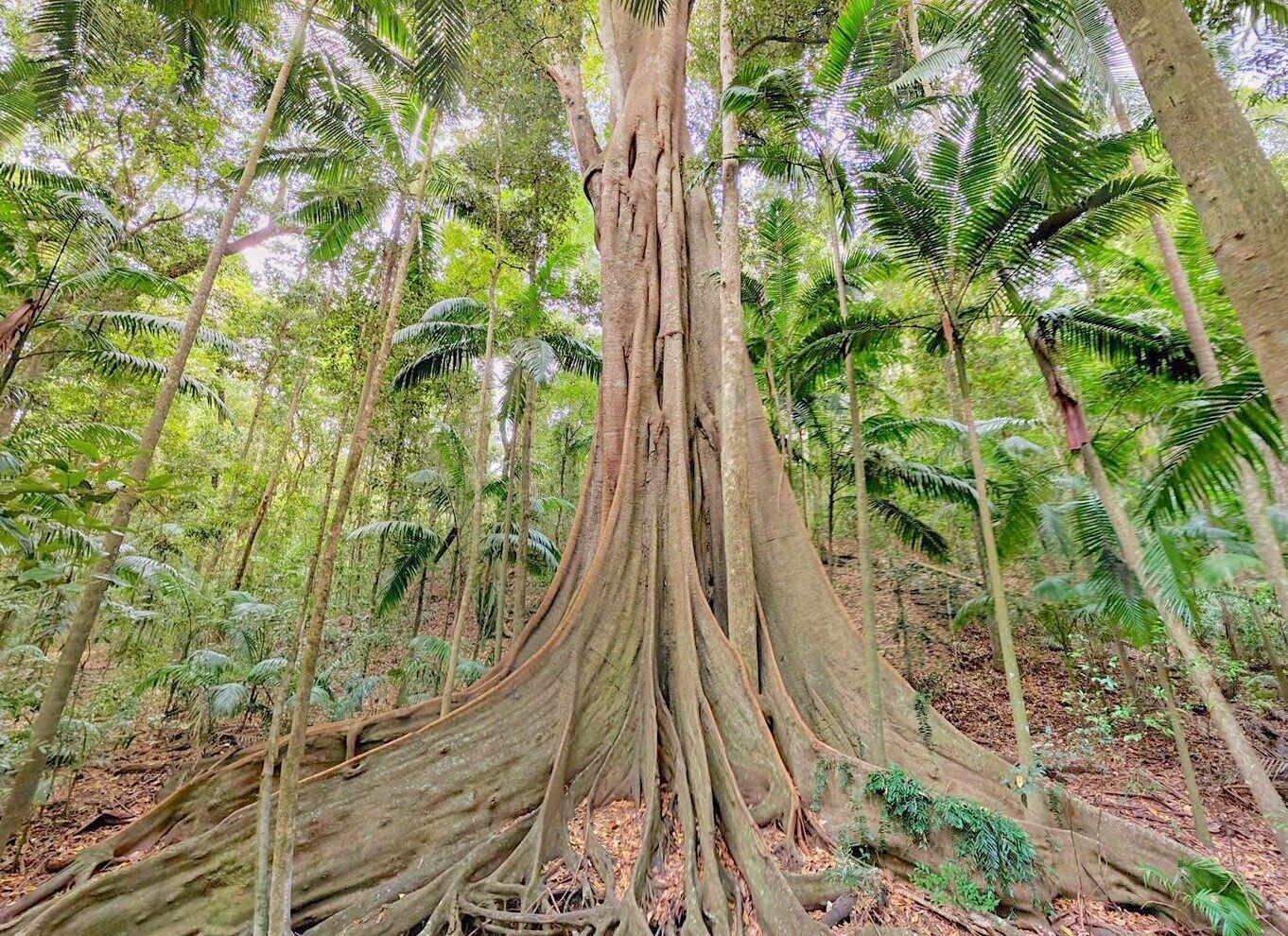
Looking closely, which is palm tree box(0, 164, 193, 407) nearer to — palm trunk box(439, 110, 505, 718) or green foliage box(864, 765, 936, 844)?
palm trunk box(439, 110, 505, 718)

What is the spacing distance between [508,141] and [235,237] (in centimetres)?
763

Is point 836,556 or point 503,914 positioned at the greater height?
point 836,556

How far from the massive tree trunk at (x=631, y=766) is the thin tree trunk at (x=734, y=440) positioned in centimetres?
17

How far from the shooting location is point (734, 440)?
4.30 meters

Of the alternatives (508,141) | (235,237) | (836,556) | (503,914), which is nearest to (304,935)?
(503,914)

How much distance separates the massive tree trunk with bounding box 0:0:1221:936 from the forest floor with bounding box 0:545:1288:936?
13.2 inches

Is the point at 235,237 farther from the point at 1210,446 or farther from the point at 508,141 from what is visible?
the point at 1210,446

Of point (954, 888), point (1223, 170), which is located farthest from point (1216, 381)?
point (954, 888)

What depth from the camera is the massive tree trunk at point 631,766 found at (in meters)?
2.74

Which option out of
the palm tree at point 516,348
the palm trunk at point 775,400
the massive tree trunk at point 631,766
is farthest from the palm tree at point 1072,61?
the palm tree at point 516,348

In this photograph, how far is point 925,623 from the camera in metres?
9.52

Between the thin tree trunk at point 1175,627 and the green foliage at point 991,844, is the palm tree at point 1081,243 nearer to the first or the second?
the thin tree trunk at point 1175,627

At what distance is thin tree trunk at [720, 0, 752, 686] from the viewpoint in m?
4.05

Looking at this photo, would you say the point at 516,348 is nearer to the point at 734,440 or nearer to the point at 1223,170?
the point at 734,440
